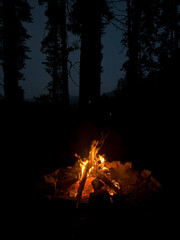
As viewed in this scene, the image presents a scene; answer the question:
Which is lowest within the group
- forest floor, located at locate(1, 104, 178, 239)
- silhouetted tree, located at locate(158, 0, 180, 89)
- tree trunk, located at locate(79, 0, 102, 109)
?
forest floor, located at locate(1, 104, 178, 239)

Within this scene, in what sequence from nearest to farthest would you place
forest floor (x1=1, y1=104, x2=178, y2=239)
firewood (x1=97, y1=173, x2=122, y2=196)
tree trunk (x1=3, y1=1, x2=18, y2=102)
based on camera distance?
1. forest floor (x1=1, y1=104, x2=178, y2=239)
2. firewood (x1=97, y1=173, x2=122, y2=196)
3. tree trunk (x1=3, y1=1, x2=18, y2=102)

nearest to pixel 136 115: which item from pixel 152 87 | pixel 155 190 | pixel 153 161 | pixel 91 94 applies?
pixel 152 87

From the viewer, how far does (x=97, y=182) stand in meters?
2.34

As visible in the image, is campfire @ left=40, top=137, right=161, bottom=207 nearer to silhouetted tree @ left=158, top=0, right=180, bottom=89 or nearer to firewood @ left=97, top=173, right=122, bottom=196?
firewood @ left=97, top=173, right=122, bottom=196

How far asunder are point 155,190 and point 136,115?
15.1 feet

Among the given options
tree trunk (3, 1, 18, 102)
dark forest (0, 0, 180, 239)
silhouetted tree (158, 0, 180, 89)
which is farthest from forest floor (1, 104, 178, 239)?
silhouetted tree (158, 0, 180, 89)

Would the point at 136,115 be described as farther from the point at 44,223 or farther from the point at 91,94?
the point at 44,223

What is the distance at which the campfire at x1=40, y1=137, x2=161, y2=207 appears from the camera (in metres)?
2.28

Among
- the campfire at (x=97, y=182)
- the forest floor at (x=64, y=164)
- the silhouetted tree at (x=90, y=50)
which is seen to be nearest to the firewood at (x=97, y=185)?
the campfire at (x=97, y=182)

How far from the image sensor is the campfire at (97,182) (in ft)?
7.47

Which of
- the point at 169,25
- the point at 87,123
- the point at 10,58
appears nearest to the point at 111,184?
the point at 87,123

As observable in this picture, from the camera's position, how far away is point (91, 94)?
3166 millimetres

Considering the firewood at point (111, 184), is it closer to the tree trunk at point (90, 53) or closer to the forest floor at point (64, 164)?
the forest floor at point (64, 164)

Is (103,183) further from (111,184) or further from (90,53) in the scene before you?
(90,53)
